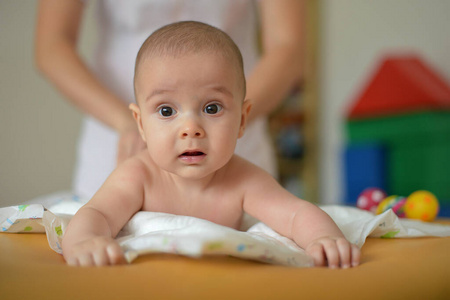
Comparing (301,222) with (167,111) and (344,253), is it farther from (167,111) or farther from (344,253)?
(167,111)

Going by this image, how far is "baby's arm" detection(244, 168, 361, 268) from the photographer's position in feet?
1.91

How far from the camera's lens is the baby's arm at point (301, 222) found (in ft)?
1.91

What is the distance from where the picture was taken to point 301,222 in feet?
2.27

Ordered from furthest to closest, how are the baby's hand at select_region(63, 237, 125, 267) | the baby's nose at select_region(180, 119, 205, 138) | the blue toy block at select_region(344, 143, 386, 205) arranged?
1. the blue toy block at select_region(344, 143, 386, 205)
2. the baby's nose at select_region(180, 119, 205, 138)
3. the baby's hand at select_region(63, 237, 125, 267)

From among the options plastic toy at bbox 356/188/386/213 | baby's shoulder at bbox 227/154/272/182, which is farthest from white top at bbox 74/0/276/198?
baby's shoulder at bbox 227/154/272/182

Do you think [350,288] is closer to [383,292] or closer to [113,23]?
[383,292]

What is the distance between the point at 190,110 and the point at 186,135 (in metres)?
0.04

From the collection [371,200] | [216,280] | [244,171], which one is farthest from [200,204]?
[371,200]

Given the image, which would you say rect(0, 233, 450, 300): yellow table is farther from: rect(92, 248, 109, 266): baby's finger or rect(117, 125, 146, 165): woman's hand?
rect(117, 125, 146, 165): woman's hand

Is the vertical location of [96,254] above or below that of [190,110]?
below

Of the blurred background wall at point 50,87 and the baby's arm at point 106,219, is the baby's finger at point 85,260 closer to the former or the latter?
the baby's arm at point 106,219

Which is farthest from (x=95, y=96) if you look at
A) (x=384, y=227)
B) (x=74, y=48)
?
(x=384, y=227)

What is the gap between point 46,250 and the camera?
25.8 inches

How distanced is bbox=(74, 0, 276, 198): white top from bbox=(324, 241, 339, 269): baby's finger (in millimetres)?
728
